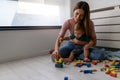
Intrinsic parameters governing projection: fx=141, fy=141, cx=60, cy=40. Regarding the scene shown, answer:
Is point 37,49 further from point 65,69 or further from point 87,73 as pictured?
point 87,73

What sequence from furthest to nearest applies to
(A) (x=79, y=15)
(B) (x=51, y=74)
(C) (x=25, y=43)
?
(C) (x=25, y=43) → (A) (x=79, y=15) → (B) (x=51, y=74)

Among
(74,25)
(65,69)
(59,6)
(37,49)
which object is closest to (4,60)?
(37,49)

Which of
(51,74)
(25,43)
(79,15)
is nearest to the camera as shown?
(51,74)

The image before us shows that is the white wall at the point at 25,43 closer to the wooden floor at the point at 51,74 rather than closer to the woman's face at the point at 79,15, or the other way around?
the wooden floor at the point at 51,74

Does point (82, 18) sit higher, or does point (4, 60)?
point (82, 18)

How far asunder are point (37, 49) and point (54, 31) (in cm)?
33

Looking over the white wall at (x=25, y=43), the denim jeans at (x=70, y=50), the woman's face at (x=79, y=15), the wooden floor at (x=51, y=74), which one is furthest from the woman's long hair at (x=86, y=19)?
the white wall at (x=25, y=43)

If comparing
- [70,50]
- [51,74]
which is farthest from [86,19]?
[51,74]

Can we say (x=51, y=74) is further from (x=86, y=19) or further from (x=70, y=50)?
(x=86, y=19)

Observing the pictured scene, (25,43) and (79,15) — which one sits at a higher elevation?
(79,15)

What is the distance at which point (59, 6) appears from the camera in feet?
6.34

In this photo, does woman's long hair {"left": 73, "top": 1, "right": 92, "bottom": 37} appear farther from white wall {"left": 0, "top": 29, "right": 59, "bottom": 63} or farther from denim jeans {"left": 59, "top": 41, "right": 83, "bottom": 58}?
white wall {"left": 0, "top": 29, "right": 59, "bottom": 63}

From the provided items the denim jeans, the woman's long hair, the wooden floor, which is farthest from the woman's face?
the wooden floor

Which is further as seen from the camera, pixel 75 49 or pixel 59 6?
pixel 59 6
